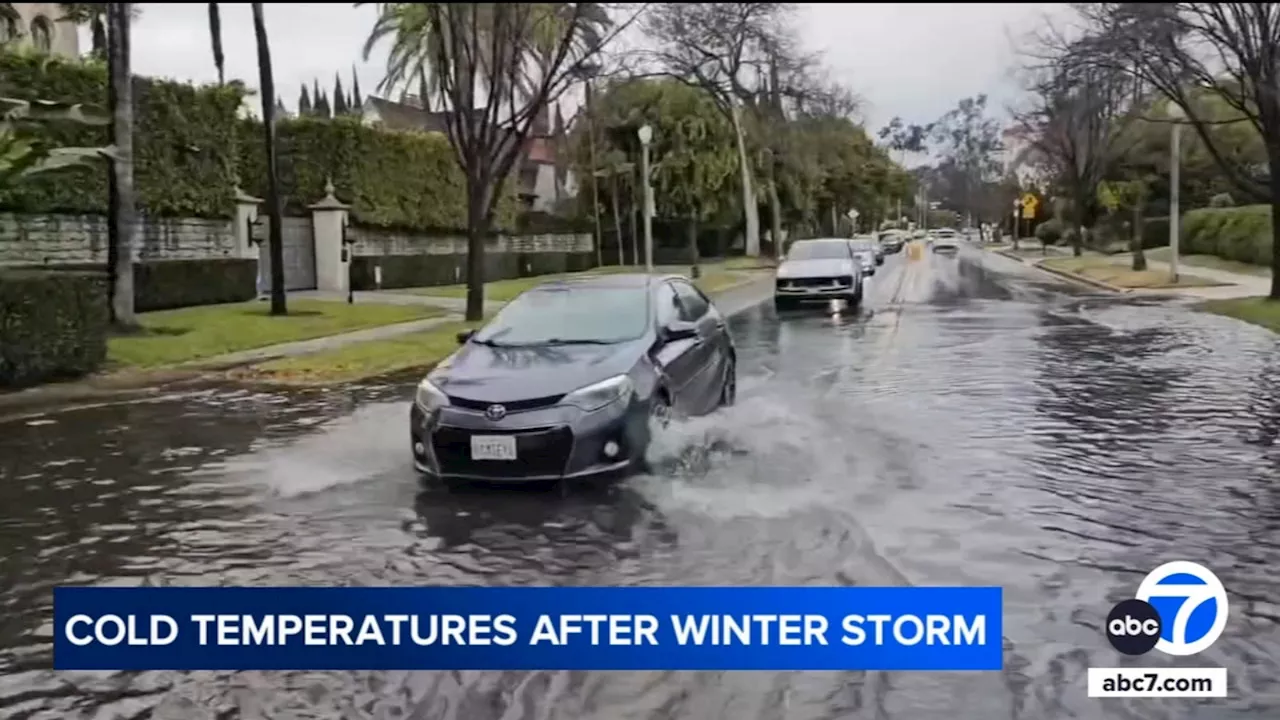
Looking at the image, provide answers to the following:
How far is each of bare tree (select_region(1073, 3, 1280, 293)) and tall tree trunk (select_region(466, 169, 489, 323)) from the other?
25.6 feet

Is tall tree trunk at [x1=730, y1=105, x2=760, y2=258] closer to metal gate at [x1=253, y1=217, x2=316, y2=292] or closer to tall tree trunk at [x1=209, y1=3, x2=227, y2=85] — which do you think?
metal gate at [x1=253, y1=217, x2=316, y2=292]

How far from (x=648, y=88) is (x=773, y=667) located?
3826cm

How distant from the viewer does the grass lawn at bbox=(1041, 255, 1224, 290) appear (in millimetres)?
26688

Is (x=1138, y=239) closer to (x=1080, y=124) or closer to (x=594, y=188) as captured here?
(x=1080, y=124)

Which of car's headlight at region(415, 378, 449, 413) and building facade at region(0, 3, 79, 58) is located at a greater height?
building facade at region(0, 3, 79, 58)

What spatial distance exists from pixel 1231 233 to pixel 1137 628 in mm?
34811

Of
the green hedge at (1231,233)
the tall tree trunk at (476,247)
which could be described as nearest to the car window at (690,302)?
the tall tree trunk at (476,247)

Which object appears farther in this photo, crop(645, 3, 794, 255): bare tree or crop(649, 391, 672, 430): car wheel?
crop(645, 3, 794, 255): bare tree

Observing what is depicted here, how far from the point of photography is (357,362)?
41.4 ft

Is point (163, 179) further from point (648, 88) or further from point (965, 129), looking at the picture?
point (648, 88)

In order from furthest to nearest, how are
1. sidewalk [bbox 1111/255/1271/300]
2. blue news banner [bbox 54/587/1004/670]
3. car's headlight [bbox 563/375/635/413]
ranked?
sidewalk [bbox 1111/255/1271/300]
car's headlight [bbox 563/375/635/413]
blue news banner [bbox 54/587/1004/670]

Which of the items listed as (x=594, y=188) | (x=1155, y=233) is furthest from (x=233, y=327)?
(x=1155, y=233)

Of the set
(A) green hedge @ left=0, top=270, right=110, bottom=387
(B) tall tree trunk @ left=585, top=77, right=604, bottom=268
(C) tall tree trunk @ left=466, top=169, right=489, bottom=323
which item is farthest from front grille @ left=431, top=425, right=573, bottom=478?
(B) tall tree trunk @ left=585, top=77, right=604, bottom=268

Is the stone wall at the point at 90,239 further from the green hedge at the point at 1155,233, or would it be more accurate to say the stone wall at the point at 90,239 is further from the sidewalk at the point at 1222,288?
the green hedge at the point at 1155,233
